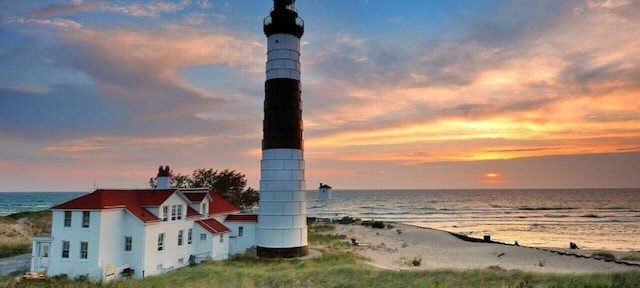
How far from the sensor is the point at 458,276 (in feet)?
54.1

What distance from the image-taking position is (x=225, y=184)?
162ft

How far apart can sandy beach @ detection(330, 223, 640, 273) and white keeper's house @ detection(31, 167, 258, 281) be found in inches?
466

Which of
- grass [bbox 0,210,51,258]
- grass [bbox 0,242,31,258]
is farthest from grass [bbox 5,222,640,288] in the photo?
grass [bbox 0,210,51,258]

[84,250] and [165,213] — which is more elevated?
[165,213]

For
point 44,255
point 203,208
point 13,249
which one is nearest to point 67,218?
point 44,255

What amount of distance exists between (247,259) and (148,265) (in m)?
6.06

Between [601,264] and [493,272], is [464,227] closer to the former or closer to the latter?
[601,264]

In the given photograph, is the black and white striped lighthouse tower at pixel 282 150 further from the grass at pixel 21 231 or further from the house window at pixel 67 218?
the grass at pixel 21 231

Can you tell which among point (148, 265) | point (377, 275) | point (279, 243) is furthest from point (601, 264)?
point (148, 265)

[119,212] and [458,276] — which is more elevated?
[119,212]

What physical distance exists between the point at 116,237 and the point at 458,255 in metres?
23.9

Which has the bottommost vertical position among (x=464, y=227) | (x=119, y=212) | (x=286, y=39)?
(x=464, y=227)

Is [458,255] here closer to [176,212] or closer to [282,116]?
[282,116]

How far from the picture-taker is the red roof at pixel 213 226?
26.9m
